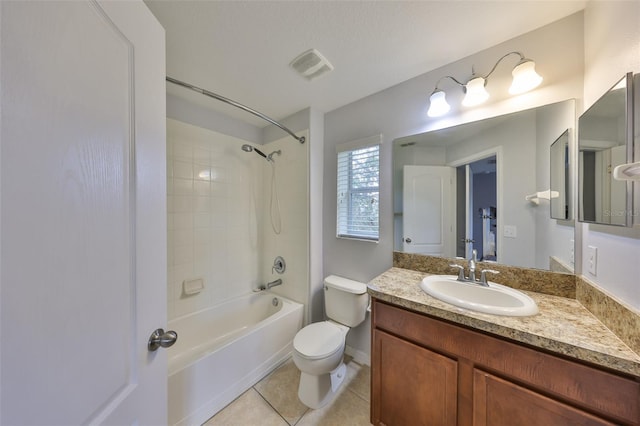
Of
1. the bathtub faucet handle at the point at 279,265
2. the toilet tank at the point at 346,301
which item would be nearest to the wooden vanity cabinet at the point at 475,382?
the toilet tank at the point at 346,301

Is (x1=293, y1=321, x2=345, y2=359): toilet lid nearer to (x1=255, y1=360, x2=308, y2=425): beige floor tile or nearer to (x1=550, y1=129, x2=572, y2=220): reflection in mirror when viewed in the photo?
(x1=255, y1=360, x2=308, y2=425): beige floor tile

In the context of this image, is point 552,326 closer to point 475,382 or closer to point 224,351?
point 475,382

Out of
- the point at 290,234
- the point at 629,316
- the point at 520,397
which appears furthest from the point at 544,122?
the point at 290,234

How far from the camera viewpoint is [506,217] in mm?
1291

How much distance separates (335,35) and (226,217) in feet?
5.93

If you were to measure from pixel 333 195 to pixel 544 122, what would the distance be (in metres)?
1.46

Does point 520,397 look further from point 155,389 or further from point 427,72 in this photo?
point 427,72

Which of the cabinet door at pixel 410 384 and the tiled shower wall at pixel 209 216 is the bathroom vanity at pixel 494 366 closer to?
the cabinet door at pixel 410 384

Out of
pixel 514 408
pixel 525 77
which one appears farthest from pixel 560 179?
pixel 514 408

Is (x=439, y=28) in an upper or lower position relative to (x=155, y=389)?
upper

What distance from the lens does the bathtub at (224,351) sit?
4.26ft

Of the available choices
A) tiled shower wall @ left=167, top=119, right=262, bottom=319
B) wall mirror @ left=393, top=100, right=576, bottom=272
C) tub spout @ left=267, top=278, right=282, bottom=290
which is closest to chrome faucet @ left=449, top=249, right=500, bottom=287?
wall mirror @ left=393, top=100, right=576, bottom=272

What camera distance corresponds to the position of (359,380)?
66.0 inches

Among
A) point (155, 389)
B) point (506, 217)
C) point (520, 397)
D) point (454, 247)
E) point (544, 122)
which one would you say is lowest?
point (520, 397)
